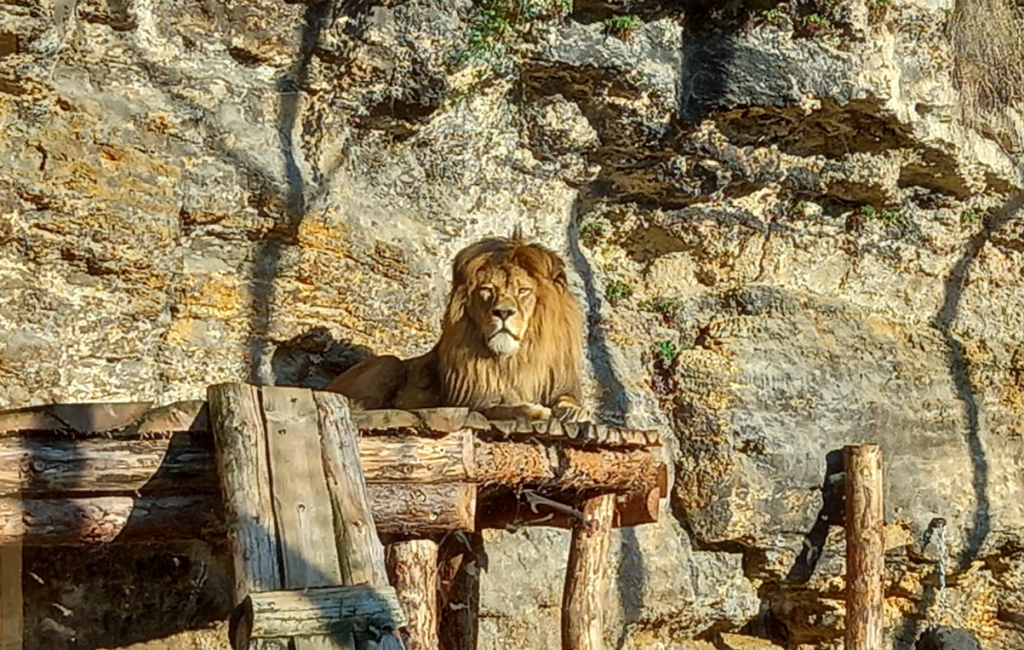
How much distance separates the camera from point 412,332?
309 inches

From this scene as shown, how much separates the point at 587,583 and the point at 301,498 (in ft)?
7.41

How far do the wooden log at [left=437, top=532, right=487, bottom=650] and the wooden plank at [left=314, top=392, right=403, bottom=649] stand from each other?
6.58ft

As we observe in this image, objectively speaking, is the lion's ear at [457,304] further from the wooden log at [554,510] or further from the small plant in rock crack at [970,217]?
the small plant in rock crack at [970,217]

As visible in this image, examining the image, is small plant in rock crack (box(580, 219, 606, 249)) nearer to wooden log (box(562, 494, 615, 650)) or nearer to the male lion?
the male lion

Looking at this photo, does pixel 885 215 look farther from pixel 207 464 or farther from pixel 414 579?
pixel 207 464

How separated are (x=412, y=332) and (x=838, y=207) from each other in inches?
124

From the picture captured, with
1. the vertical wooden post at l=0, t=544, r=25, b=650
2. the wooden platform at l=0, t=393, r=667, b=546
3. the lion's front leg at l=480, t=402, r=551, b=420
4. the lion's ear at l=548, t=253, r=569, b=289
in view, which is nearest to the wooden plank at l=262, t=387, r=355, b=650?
the wooden platform at l=0, t=393, r=667, b=546

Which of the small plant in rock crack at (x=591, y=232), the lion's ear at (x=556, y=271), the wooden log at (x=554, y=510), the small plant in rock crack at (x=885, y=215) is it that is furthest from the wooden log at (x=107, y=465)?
the small plant in rock crack at (x=885, y=215)

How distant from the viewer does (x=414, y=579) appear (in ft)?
17.4

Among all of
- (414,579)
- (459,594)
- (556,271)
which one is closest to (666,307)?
(556,271)

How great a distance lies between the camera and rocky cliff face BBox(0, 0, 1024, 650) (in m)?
6.61

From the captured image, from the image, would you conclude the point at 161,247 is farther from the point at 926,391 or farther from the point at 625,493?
the point at 926,391

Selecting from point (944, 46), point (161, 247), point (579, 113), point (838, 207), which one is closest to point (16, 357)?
point (161, 247)

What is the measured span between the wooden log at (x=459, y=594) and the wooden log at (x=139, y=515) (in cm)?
149
